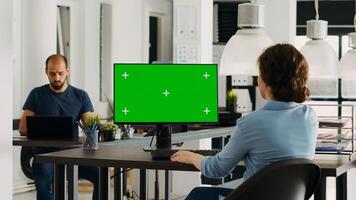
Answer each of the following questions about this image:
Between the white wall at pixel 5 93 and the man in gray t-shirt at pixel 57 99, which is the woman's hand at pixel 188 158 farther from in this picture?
the man in gray t-shirt at pixel 57 99

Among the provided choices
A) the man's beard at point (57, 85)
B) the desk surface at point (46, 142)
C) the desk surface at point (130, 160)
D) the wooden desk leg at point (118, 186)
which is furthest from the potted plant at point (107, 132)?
the desk surface at point (130, 160)

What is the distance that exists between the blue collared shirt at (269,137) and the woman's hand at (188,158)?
217 mm

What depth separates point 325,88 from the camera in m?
13.9

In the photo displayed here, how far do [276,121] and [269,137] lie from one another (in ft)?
0.24

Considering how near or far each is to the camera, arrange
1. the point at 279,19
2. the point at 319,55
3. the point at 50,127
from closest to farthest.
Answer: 1. the point at 319,55
2. the point at 50,127
3. the point at 279,19

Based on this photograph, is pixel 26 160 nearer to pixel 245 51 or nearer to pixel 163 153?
pixel 245 51

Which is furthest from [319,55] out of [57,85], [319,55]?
[57,85]

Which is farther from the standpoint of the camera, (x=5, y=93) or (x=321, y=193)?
(x=5, y=93)

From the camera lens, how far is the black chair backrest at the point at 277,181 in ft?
9.26

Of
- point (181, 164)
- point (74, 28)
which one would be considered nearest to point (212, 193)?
point (181, 164)

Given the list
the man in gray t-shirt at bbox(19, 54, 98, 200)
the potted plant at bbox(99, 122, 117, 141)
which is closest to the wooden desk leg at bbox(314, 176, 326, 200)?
the potted plant at bbox(99, 122, 117, 141)

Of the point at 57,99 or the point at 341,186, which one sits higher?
the point at 57,99

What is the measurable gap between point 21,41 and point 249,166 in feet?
20.2

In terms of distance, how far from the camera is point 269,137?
3207 millimetres
